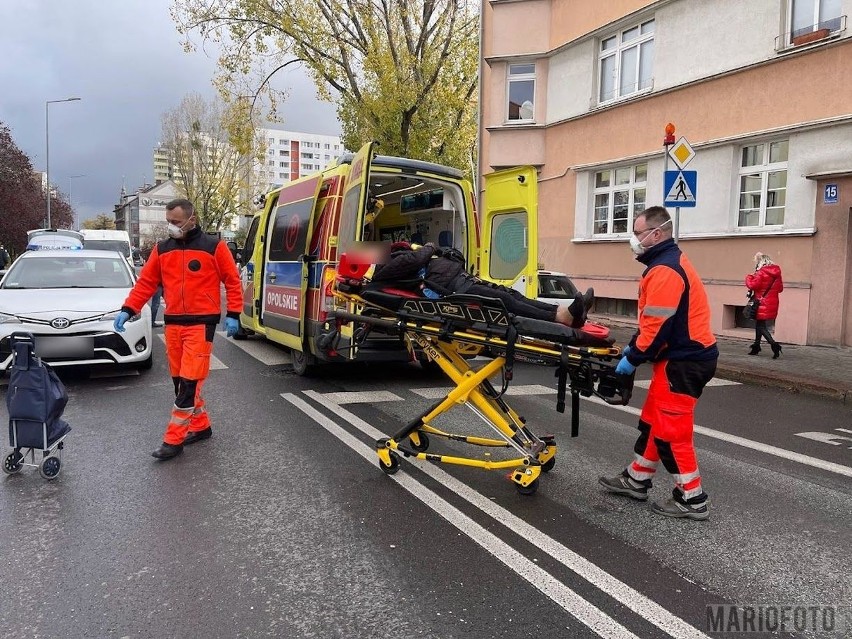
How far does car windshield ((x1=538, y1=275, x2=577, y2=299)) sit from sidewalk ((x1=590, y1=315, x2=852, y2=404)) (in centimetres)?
259

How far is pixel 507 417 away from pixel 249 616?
2.24m

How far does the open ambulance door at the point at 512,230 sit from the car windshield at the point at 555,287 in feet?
9.87

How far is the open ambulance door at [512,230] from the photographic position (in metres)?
7.64

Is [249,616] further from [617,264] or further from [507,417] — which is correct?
[617,264]

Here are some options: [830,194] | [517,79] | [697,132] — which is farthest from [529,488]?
[517,79]

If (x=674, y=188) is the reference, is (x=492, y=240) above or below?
below

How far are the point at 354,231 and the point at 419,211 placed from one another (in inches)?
126

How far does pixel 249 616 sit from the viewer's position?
2.87m

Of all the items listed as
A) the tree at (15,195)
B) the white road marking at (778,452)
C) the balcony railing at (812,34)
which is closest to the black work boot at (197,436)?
the white road marking at (778,452)

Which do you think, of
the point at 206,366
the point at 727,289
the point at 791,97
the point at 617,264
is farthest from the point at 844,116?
the point at 206,366

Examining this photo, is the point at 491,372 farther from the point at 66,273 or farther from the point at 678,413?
the point at 66,273

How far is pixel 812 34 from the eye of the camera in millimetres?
10945

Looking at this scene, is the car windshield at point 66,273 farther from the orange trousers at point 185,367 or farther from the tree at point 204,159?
the tree at point 204,159

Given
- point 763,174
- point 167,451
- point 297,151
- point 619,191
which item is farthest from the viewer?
point 297,151
